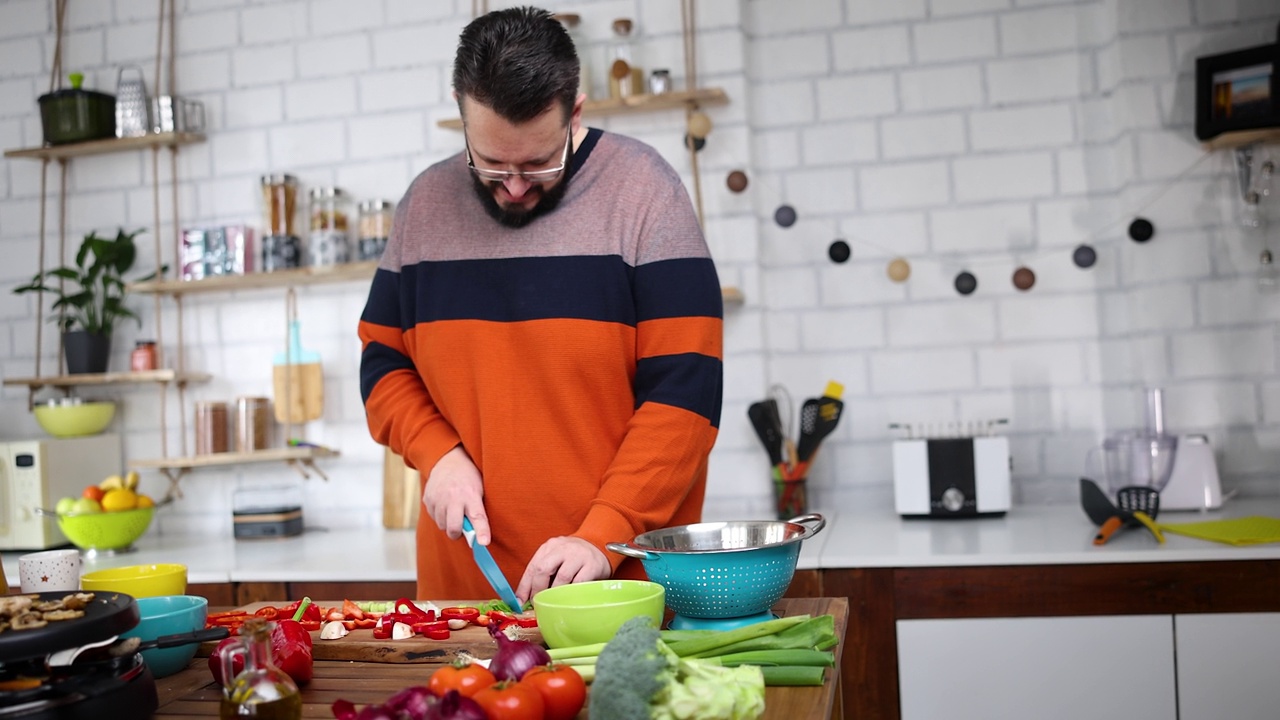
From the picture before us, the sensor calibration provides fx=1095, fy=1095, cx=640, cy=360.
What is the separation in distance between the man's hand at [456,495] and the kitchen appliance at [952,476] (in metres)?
1.50

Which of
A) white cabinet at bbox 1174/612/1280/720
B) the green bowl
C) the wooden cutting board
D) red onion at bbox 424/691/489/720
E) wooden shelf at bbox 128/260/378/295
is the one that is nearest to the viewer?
red onion at bbox 424/691/489/720

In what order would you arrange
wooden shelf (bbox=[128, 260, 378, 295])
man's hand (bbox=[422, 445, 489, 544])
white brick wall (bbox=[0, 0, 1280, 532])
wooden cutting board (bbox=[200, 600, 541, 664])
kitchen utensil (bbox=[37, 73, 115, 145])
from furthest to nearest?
kitchen utensil (bbox=[37, 73, 115, 145]), wooden shelf (bbox=[128, 260, 378, 295]), white brick wall (bbox=[0, 0, 1280, 532]), man's hand (bbox=[422, 445, 489, 544]), wooden cutting board (bbox=[200, 600, 541, 664])

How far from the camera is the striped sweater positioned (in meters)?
1.82

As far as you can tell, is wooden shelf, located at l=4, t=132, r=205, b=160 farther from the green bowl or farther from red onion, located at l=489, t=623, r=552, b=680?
red onion, located at l=489, t=623, r=552, b=680

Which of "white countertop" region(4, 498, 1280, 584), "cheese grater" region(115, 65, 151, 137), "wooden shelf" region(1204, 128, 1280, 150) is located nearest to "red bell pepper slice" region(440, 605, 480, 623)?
"white countertop" region(4, 498, 1280, 584)

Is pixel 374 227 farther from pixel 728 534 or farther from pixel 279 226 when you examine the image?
pixel 728 534

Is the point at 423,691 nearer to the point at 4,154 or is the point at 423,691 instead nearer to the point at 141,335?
the point at 141,335

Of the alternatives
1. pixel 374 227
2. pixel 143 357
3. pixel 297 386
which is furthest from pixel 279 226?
pixel 143 357

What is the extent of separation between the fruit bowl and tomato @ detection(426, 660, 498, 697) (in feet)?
9.71

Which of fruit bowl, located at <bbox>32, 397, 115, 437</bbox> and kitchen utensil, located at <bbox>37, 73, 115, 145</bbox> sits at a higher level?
kitchen utensil, located at <bbox>37, 73, 115, 145</bbox>

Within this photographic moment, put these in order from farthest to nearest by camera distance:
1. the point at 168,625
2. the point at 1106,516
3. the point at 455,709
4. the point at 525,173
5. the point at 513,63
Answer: the point at 1106,516 < the point at 525,173 < the point at 513,63 < the point at 168,625 < the point at 455,709

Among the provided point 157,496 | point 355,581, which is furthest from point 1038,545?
point 157,496

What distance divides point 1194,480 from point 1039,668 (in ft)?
2.55

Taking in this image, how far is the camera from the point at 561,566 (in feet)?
5.01
